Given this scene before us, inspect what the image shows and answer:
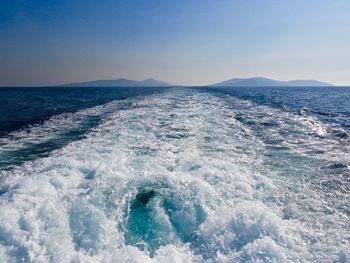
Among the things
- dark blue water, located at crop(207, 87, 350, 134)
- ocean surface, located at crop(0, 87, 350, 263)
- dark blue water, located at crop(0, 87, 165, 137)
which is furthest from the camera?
dark blue water, located at crop(207, 87, 350, 134)

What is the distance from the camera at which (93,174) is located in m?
8.02

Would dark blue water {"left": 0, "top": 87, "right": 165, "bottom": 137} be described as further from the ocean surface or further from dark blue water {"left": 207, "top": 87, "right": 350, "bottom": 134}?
dark blue water {"left": 207, "top": 87, "right": 350, "bottom": 134}

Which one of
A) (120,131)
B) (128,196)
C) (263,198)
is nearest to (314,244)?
(263,198)

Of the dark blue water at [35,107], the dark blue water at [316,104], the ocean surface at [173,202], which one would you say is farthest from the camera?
the dark blue water at [316,104]

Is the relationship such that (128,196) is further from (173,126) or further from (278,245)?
(173,126)

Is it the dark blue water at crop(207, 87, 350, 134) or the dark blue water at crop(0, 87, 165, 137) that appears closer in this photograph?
the dark blue water at crop(0, 87, 165, 137)

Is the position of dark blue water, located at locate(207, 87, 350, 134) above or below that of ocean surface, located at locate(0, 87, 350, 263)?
below

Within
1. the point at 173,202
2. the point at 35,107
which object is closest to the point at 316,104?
the point at 35,107

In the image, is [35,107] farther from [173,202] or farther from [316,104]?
[316,104]

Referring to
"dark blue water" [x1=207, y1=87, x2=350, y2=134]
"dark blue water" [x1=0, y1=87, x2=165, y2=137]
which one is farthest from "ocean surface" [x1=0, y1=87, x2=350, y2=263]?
"dark blue water" [x1=207, y1=87, x2=350, y2=134]

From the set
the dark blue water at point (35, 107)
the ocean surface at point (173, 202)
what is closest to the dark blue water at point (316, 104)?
the ocean surface at point (173, 202)

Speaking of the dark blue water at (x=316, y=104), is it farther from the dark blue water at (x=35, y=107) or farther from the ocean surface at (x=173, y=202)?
the dark blue water at (x=35, y=107)

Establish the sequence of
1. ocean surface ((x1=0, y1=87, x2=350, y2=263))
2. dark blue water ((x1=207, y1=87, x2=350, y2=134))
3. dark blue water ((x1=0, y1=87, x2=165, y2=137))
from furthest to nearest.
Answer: dark blue water ((x1=207, y1=87, x2=350, y2=134)) → dark blue water ((x1=0, y1=87, x2=165, y2=137)) → ocean surface ((x1=0, y1=87, x2=350, y2=263))

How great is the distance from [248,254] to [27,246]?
343 cm
